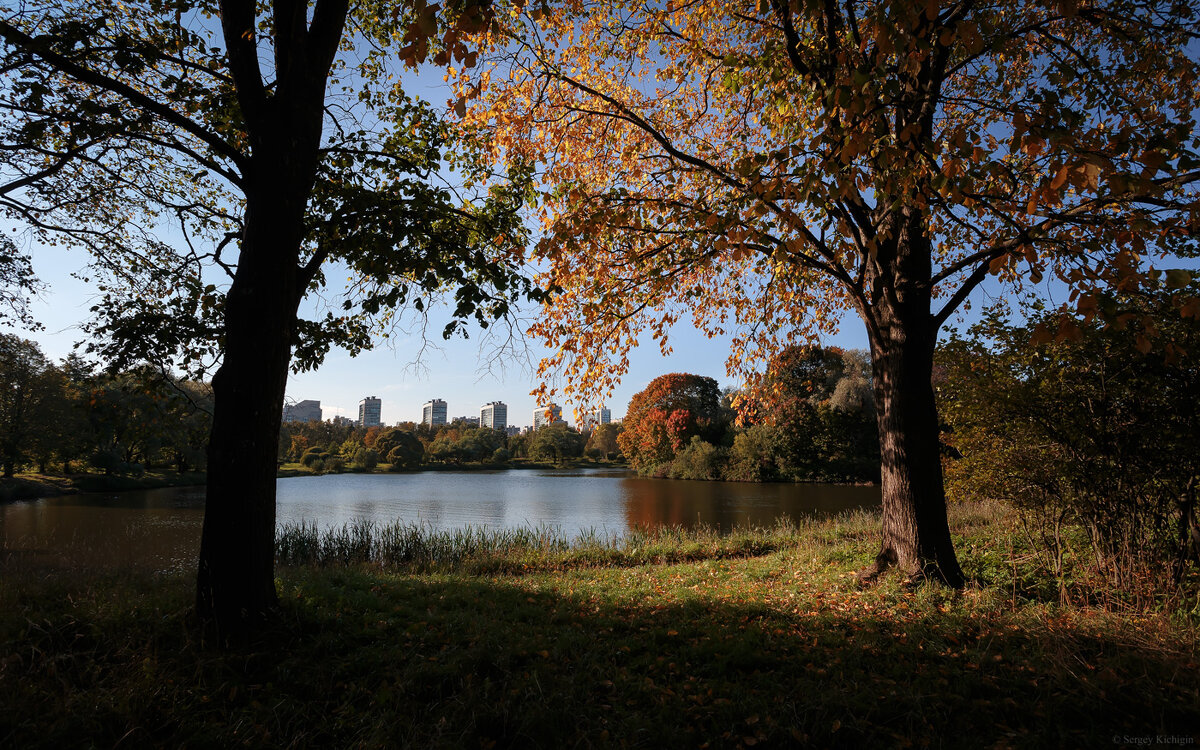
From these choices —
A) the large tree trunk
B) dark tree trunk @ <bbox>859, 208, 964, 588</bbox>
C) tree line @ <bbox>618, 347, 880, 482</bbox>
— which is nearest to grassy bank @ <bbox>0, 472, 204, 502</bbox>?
the large tree trunk

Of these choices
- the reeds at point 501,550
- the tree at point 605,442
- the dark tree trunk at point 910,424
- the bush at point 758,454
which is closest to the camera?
the dark tree trunk at point 910,424

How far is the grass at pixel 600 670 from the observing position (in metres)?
2.55

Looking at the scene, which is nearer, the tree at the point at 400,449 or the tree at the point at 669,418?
the tree at the point at 669,418

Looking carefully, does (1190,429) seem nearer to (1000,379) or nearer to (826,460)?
(1000,379)

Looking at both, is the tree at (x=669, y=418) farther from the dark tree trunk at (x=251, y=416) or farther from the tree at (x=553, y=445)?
the dark tree trunk at (x=251, y=416)

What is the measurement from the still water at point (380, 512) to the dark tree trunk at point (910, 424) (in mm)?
9437

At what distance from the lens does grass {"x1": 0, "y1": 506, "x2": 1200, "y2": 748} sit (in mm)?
2551

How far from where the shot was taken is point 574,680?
122 inches

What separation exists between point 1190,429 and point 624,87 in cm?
653

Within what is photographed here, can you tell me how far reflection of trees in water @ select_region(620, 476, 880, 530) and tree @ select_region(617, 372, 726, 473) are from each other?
1306 centimetres

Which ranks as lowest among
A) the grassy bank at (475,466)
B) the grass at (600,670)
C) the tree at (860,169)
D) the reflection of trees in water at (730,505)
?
the grassy bank at (475,466)

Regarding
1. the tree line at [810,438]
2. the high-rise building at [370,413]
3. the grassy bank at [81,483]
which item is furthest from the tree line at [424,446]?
the high-rise building at [370,413]

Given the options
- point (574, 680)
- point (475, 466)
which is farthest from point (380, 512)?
point (475, 466)

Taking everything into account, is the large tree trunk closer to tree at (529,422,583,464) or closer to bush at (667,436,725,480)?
bush at (667,436,725,480)
